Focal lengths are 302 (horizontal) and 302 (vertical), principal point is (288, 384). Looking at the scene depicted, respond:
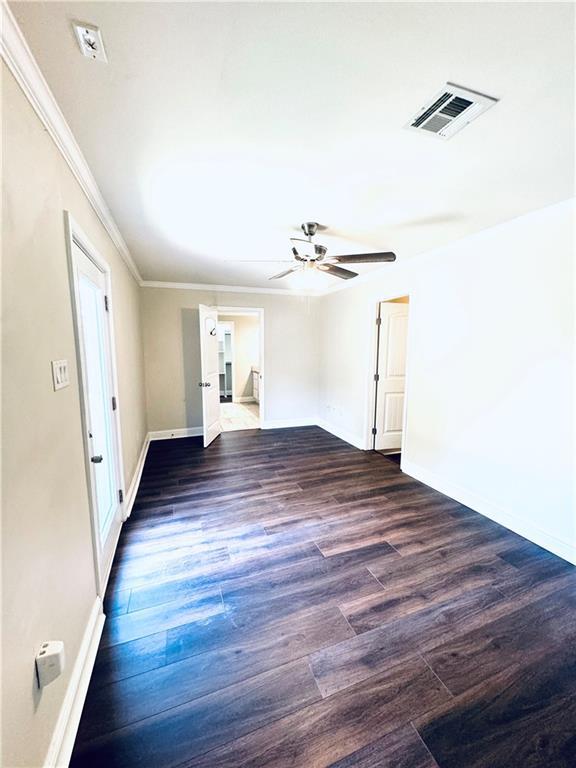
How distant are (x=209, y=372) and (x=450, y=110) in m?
4.02

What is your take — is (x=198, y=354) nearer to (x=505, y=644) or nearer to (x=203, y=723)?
(x=203, y=723)

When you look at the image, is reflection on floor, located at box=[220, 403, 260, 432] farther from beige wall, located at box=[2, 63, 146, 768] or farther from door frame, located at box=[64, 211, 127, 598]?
beige wall, located at box=[2, 63, 146, 768]

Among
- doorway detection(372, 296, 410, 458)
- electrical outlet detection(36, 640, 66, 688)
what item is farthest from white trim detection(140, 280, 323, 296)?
electrical outlet detection(36, 640, 66, 688)

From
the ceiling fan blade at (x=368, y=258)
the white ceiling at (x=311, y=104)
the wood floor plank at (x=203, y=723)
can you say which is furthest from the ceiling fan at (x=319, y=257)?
the wood floor plank at (x=203, y=723)

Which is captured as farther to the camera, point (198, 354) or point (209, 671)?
point (198, 354)

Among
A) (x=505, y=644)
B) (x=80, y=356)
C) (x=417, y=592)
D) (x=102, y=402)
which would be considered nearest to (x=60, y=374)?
(x=80, y=356)

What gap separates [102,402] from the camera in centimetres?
231

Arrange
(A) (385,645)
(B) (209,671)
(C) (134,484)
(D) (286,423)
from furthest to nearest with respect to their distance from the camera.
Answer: (D) (286,423) < (C) (134,484) < (A) (385,645) < (B) (209,671)

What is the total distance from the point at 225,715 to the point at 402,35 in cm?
256

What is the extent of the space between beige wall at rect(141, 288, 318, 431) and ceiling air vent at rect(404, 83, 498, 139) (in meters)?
3.95

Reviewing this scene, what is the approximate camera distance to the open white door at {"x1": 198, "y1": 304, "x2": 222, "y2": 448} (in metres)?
4.43

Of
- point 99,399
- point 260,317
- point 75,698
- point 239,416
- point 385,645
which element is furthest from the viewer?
point 239,416

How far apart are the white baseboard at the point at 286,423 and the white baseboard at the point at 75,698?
3.88 metres

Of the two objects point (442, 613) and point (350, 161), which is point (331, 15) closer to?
point (350, 161)
